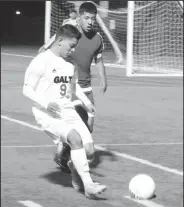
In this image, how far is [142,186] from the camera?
10508 mm

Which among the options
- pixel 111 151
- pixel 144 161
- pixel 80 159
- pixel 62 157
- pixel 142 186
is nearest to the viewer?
pixel 80 159

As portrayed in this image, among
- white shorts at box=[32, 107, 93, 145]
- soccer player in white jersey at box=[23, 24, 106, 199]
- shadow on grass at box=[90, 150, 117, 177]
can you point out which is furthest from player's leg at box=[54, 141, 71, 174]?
shadow on grass at box=[90, 150, 117, 177]

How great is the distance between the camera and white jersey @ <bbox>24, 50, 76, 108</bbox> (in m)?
3.70

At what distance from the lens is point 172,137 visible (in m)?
18.1

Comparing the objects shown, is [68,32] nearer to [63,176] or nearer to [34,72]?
[34,72]

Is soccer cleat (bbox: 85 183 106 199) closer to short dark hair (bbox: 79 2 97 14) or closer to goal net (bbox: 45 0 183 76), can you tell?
short dark hair (bbox: 79 2 97 14)

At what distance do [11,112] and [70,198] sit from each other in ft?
33.3

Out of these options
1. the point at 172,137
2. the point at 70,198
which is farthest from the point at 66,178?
the point at 172,137

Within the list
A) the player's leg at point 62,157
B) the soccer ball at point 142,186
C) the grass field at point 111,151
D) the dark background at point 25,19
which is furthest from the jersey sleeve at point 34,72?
the dark background at point 25,19

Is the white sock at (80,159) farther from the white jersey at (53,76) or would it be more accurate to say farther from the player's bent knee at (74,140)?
the white jersey at (53,76)

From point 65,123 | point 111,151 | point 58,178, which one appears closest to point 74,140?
point 65,123

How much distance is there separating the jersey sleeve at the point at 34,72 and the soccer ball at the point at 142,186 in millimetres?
6379

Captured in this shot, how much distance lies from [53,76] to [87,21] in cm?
46

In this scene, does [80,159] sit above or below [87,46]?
below
